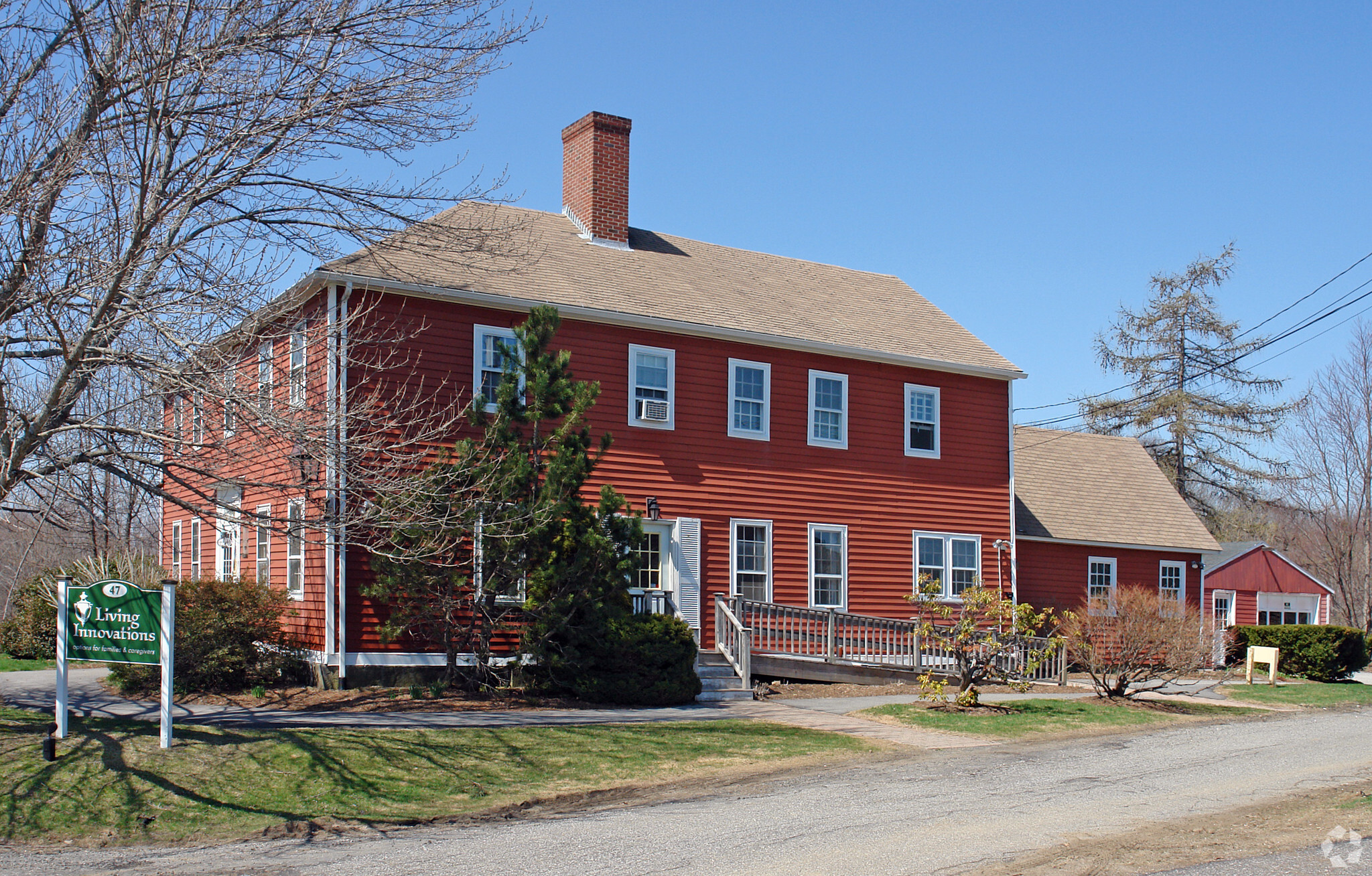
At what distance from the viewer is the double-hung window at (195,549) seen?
22.1m

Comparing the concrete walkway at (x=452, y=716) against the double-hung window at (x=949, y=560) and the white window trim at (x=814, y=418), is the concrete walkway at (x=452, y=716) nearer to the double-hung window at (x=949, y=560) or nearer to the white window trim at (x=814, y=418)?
the white window trim at (x=814, y=418)

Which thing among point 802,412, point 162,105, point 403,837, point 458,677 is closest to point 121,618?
point 403,837

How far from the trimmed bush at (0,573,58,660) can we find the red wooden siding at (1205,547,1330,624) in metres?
27.5

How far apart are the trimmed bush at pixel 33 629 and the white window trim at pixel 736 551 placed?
39.2ft

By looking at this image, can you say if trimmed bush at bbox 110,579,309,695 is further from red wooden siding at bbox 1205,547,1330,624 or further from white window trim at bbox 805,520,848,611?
red wooden siding at bbox 1205,547,1330,624

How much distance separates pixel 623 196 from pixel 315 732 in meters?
13.9

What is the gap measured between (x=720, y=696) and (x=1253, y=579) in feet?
69.8

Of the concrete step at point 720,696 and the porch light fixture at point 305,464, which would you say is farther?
the concrete step at point 720,696

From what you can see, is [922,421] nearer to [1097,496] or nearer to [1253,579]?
[1097,496]

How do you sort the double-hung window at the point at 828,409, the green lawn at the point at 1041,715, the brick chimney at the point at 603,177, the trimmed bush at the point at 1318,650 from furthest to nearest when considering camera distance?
the trimmed bush at the point at 1318,650 < the brick chimney at the point at 603,177 < the double-hung window at the point at 828,409 < the green lawn at the point at 1041,715

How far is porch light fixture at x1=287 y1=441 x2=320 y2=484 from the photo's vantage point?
11.0m

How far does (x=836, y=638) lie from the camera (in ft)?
66.8

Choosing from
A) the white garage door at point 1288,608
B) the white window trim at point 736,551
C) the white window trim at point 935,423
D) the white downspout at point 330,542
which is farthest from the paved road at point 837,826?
the white garage door at point 1288,608

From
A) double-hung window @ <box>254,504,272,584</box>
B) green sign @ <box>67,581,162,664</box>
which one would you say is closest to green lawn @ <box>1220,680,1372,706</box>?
double-hung window @ <box>254,504,272,584</box>
